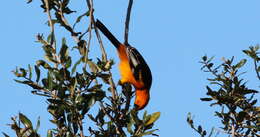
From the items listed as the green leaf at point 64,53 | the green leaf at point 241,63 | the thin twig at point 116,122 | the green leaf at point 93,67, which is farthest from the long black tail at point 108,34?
the green leaf at point 64,53

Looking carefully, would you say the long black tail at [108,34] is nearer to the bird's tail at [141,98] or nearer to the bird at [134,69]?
the bird at [134,69]

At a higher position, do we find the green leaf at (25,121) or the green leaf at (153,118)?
the green leaf at (153,118)

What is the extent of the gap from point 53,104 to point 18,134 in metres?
0.32

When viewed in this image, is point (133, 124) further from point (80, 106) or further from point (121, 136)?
point (80, 106)

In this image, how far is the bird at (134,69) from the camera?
690 centimetres

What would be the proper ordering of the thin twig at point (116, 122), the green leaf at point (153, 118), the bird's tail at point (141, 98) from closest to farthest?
the green leaf at point (153, 118), the thin twig at point (116, 122), the bird's tail at point (141, 98)

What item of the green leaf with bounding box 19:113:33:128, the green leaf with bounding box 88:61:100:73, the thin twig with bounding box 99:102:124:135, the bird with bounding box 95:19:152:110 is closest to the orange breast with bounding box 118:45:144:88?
the bird with bounding box 95:19:152:110

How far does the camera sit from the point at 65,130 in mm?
3264

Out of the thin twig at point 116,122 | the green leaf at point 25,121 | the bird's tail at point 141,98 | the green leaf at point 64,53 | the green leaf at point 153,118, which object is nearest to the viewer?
the green leaf at point 25,121

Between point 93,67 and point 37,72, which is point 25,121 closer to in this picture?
point 37,72

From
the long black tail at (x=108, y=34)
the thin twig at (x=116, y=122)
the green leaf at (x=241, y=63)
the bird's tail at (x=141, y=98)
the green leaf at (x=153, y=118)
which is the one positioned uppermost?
the long black tail at (x=108, y=34)

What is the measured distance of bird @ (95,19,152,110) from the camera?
22.6 feet

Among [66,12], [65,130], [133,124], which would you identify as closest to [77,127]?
[65,130]

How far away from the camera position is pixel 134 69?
23.8ft
